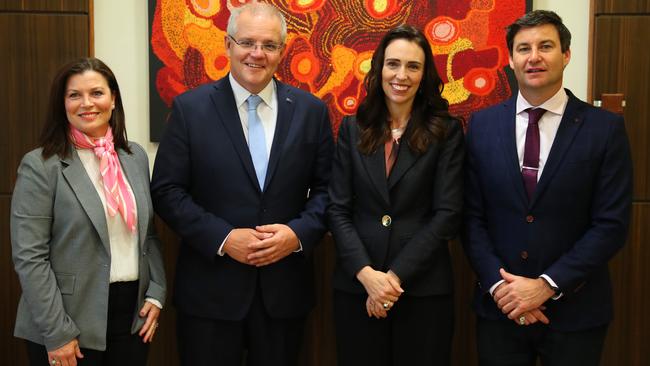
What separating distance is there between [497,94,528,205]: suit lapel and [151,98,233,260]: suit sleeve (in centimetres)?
106

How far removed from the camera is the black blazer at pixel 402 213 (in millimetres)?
2338

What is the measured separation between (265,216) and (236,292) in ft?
1.01

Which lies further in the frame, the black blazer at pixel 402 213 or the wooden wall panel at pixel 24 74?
the wooden wall panel at pixel 24 74

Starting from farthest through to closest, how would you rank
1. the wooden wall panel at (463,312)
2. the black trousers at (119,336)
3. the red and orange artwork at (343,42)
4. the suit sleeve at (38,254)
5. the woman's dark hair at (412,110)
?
the red and orange artwork at (343,42), the wooden wall panel at (463,312), the woman's dark hair at (412,110), the black trousers at (119,336), the suit sleeve at (38,254)

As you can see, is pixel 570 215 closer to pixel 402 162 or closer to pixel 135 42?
pixel 402 162

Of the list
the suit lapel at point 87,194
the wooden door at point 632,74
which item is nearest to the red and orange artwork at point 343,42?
the wooden door at point 632,74

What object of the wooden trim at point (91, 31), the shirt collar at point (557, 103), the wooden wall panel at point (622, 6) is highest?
the wooden wall panel at point (622, 6)

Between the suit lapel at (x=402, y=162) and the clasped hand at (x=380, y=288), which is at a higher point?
the suit lapel at (x=402, y=162)

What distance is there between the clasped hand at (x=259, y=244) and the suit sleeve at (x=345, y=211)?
0.60 feet

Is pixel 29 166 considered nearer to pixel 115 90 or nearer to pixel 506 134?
pixel 115 90

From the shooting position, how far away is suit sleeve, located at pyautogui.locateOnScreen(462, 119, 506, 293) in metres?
2.32

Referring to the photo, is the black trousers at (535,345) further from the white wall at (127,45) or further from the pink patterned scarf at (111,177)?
the white wall at (127,45)

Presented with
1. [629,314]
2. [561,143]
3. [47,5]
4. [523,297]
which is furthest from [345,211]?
[47,5]

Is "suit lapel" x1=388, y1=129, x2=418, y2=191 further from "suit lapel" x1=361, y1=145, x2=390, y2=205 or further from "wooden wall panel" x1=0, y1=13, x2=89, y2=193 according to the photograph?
"wooden wall panel" x1=0, y1=13, x2=89, y2=193
